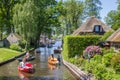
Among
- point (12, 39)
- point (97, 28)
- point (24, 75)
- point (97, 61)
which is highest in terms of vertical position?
point (97, 28)

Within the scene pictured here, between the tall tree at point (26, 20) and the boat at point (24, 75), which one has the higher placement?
the tall tree at point (26, 20)

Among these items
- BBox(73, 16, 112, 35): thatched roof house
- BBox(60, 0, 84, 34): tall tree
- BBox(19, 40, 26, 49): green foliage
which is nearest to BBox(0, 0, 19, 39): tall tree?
BBox(19, 40, 26, 49): green foliage

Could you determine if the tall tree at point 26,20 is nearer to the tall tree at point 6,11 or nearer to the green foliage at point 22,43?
the green foliage at point 22,43

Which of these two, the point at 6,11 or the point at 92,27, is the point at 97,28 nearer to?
the point at 92,27

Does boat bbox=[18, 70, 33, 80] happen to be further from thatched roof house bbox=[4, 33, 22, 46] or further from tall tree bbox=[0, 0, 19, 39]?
tall tree bbox=[0, 0, 19, 39]

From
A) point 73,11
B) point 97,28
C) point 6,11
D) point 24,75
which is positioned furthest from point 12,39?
point 24,75

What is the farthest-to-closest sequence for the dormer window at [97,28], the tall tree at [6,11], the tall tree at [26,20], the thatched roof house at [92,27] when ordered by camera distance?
1. the tall tree at [6,11]
2. the tall tree at [26,20]
3. the dormer window at [97,28]
4. the thatched roof house at [92,27]

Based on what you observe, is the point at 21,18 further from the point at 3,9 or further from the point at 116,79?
the point at 116,79

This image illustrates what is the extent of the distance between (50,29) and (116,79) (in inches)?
3081

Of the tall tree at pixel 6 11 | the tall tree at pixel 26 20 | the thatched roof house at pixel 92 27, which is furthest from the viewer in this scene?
the tall tree at pixel 6 11

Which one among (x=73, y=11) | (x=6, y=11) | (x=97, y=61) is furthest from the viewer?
(x=73, y=11)

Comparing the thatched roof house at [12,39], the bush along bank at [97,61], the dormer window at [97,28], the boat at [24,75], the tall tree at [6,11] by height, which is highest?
the tall tree at [6,11]

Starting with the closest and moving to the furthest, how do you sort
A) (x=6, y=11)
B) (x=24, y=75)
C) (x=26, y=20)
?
(x=24, y=75), (x=26, y=20), (x=6, y=11)

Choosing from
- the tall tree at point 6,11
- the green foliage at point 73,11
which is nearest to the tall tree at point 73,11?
the green foliage at point 73,11
